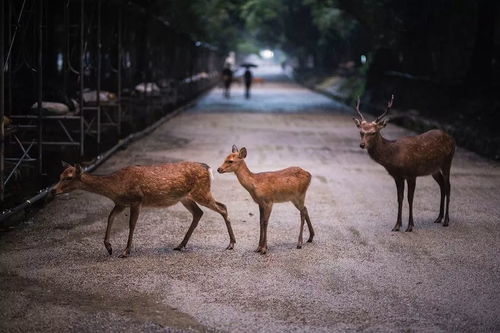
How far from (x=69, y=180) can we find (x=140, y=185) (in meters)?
0.68

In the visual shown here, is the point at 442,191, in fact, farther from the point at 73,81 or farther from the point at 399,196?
the point at 73,81

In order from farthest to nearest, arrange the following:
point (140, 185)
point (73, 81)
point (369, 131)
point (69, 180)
Answer: point (73, 81)
point (369, 131)
point (140, 185)
point (69, 180)

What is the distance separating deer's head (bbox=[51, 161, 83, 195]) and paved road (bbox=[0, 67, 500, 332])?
707mm

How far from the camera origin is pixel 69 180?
728 cm

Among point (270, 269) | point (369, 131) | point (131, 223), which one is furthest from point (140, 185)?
point (369, 131)

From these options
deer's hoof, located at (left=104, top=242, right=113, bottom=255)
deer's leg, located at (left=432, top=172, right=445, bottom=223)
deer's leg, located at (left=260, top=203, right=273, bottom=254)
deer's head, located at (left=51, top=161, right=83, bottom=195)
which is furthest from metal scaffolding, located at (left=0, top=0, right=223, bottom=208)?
deer's leg, located at (left=432, top=172, right=445, bottom=223)

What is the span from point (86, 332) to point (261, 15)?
200ft

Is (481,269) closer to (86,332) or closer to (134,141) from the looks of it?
(86,332)

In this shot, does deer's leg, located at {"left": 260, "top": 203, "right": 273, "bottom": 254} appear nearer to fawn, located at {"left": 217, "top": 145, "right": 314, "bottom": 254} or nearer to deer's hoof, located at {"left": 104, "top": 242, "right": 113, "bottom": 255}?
fawn, located at {"left": 217, "top": 145, "right": 314, "bottom": 254}

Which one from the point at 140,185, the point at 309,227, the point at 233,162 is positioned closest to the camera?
the point at 140,185

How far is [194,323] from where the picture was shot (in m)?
5.57

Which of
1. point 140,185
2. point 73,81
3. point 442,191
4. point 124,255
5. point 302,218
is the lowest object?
point 124,255

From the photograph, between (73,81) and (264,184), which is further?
(73,81)

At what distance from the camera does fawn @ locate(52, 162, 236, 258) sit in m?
7.36
